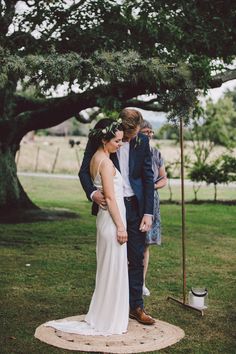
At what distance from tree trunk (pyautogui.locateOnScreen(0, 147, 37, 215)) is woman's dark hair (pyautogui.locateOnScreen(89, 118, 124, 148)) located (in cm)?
972

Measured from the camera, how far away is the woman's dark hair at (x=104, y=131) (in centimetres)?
579

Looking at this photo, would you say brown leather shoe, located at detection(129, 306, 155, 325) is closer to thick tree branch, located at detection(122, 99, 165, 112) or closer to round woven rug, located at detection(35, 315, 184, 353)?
round woven rug, located at detection(35, 315, 184, 353)

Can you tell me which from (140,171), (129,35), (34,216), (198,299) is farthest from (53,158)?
(140,171)

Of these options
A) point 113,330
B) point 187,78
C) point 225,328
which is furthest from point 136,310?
point 187,78

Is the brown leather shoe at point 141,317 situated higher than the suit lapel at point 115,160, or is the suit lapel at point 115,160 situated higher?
the suit lapel at point 115,160

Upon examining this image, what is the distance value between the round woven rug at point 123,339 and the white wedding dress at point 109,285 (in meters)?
0.11

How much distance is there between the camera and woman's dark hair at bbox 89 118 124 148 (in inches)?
228

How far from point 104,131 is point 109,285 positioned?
4.79 ft

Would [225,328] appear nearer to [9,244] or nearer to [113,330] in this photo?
[113,330]

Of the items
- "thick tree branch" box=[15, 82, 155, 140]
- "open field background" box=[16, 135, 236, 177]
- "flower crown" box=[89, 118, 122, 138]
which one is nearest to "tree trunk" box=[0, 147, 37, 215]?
"thick tree branch" box=[15, 82, 155, 140]

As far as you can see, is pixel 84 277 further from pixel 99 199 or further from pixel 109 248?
pixel 99 199

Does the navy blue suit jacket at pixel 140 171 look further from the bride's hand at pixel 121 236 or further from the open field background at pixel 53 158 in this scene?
the open field background at pixel 53 158

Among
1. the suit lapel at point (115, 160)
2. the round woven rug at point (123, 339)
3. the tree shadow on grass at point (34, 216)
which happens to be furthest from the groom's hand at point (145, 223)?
the tree shadow on grass at point (34, 216)

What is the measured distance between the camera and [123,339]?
5668mm
